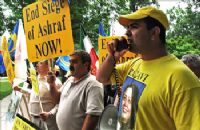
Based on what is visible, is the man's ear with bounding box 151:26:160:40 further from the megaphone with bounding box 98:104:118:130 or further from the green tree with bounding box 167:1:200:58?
the green tree with bounding box 167:1:200:58

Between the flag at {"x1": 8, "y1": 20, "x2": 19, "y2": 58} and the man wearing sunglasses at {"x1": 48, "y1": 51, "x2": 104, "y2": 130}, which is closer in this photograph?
the man wearing sunglasses at {"x1": 48, "y1": 51, "x2": 104, "y2": 130}

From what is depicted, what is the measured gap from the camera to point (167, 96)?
2.11m

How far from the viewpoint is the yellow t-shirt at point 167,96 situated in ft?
6.76

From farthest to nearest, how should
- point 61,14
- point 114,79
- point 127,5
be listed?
point 127,5 < point 61,14 < point 114,79

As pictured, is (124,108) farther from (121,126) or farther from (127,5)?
(127,5)

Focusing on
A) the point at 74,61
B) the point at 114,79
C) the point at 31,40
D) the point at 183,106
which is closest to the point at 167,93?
the point at 183,106

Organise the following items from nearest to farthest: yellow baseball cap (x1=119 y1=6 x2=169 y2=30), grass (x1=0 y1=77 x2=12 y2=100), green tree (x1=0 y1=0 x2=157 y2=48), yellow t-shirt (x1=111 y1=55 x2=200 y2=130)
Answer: yellow t-shirt (x1=111 y1=55 x2=200 y2=130)
yellow baseball cap (x1=119 y1=6 x2=169 y2=30)
grass (x1=0 y1=77 x2=12 y2=100)
green tree (x1=0 y1=0 x2=157 y2=48)

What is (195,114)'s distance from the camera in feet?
6.74

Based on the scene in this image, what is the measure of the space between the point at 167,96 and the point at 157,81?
4.2 inches

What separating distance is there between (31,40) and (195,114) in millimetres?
2600

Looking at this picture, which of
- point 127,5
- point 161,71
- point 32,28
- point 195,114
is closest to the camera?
point 195,114

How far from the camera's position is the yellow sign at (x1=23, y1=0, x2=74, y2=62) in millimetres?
3881

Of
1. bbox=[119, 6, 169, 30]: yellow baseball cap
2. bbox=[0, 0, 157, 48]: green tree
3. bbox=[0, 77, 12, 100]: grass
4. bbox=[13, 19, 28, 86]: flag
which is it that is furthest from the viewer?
bbox=[0, 0, 157, 48]: green tree

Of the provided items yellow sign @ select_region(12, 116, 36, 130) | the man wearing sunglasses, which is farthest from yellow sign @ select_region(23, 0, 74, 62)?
yellow sign @ select_region(12, 116, 36, 130)
